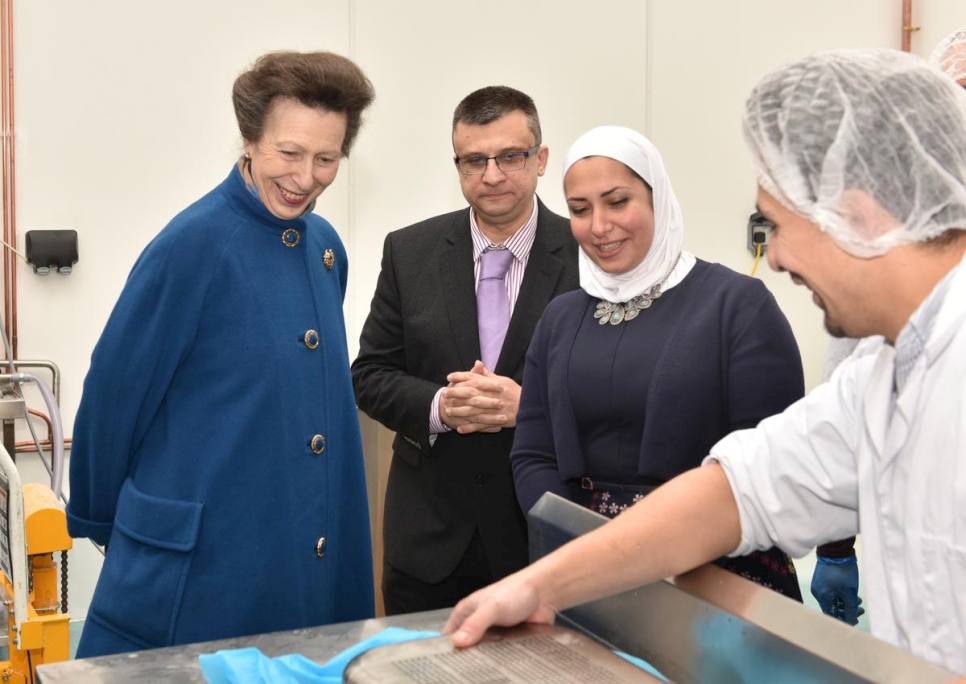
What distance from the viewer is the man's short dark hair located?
2326 mm

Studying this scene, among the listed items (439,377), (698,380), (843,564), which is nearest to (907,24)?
(439,377)

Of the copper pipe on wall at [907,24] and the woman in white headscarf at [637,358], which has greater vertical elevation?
the copper pipe on wall at [907,24]

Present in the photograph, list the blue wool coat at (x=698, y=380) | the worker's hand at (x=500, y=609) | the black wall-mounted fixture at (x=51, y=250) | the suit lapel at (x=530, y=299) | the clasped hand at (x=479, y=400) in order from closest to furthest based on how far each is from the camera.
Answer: the worker's hand at (x=500, y=609) → the blue wool coat at (x=698, y=380) → the clasped hand at (x=479, y=400) → the suit lapel at (x=530, y=299) → the black wall-mounted fixture at (x=51, y=250)

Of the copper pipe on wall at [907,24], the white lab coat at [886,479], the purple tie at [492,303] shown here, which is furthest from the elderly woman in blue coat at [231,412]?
the copper pipe on wall at [907,24]

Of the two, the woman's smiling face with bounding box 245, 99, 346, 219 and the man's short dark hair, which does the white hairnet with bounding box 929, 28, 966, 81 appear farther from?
the woman's smiling face with bounding box 245, 99, 346, 219

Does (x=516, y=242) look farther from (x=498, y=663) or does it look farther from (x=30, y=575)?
(x=498, y=663)

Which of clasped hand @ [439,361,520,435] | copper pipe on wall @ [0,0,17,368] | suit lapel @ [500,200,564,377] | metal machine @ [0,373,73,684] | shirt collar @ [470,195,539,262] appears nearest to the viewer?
metal machine @ [0,373,73,684]

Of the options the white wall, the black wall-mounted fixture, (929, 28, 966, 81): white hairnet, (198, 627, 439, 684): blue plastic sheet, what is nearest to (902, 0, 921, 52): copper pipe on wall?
the white wall

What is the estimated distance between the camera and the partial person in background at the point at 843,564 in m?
1.87

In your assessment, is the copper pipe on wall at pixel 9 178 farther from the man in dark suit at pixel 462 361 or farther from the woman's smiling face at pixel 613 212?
the woman's smiling face at pixel 613 212

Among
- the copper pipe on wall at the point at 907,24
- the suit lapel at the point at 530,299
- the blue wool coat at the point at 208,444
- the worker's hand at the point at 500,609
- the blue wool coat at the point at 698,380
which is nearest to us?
the worker's hand at the point at 500,609

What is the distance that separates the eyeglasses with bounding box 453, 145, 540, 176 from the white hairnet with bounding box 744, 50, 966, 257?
1257 millimetres

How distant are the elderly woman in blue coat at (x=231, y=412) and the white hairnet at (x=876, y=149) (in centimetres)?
84

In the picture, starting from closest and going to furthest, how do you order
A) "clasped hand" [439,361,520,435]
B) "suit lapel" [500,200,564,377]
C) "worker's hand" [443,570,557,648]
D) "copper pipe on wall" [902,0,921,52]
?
"worker's hand" [443,570,557,648], "clasped hand" [439,361,520,435], "suit lapel" [500,200,564,377], "copper pipe on wall" [902,0,921,52]
